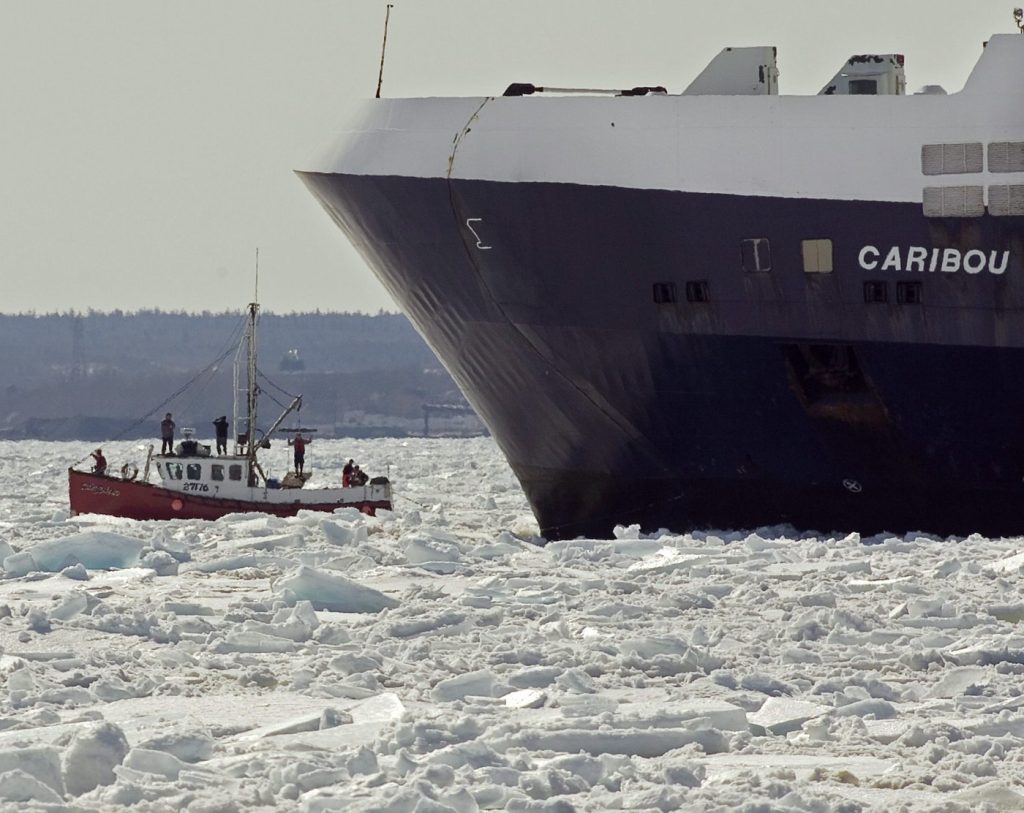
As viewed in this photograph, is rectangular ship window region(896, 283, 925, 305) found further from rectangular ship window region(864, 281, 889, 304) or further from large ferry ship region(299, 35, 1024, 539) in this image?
rectangular ship window region(864, 281, 889, 304)

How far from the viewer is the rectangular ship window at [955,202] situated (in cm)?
1928

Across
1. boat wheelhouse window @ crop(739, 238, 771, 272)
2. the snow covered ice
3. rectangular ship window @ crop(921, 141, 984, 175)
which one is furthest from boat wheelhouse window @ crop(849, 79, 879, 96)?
the snow covered ice

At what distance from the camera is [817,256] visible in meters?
19.6

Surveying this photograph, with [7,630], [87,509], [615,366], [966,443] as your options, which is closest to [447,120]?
[615,366]

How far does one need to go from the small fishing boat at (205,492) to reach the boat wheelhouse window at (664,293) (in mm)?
11336

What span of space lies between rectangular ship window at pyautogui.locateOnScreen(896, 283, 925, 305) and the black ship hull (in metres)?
0.02

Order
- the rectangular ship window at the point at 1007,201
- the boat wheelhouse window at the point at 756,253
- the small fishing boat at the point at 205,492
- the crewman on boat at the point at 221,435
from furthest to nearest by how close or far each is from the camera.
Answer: the crewman on boat at the point at 221,435 → the small fishing boat at the point at 205,492 → the boat wheelhouse window at the point at 756,253 → the rectangular ship window at the point at 1007,201

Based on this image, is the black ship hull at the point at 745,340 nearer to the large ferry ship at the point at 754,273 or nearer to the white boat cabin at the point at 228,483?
the large ferry ship at the point at 754,273

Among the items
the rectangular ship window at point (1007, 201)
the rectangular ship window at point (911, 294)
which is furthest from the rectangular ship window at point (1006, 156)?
the rectangular ship window at point (911, 294)

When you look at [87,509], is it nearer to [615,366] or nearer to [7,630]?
[615,366]

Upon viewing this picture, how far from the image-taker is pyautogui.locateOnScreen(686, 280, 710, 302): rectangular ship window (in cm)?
2000

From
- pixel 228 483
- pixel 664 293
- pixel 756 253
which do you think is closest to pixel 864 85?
pixel 756 253

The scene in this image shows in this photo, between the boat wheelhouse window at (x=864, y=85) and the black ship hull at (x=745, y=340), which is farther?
the boat wheelhouse window at (x=864, y=85)

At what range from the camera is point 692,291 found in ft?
65.8
